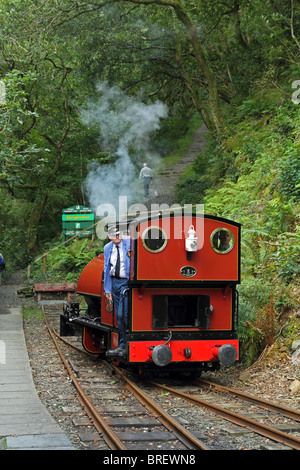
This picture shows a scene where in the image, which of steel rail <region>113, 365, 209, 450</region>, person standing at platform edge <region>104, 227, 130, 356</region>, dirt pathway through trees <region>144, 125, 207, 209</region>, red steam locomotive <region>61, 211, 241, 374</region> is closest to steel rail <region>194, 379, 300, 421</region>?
red steam locomotive <region>61, 211, 241, 374</region>

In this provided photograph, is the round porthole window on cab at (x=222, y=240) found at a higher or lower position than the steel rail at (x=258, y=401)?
higher

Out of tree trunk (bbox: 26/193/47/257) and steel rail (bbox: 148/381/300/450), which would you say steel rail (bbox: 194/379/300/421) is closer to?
steel rail (bbox: 148/381/300/450)

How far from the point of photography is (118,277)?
8.42m

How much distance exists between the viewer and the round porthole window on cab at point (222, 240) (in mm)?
8344

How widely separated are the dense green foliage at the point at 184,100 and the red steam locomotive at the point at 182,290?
82 centimetres

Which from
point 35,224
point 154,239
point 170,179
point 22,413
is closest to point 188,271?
point 154,239

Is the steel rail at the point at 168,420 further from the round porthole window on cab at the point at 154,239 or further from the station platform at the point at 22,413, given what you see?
the round porthole window on cab at the point at 154,239

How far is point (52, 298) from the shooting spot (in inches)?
810

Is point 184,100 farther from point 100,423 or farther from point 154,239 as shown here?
point 100,423

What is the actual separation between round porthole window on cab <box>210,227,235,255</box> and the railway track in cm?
199

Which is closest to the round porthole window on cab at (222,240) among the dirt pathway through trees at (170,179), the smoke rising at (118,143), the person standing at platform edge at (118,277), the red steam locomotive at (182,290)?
the red steam locomotive at (182,290)

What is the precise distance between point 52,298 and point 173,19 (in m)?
11.6

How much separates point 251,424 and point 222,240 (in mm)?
3021

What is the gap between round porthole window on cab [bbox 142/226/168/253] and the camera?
8062mm
